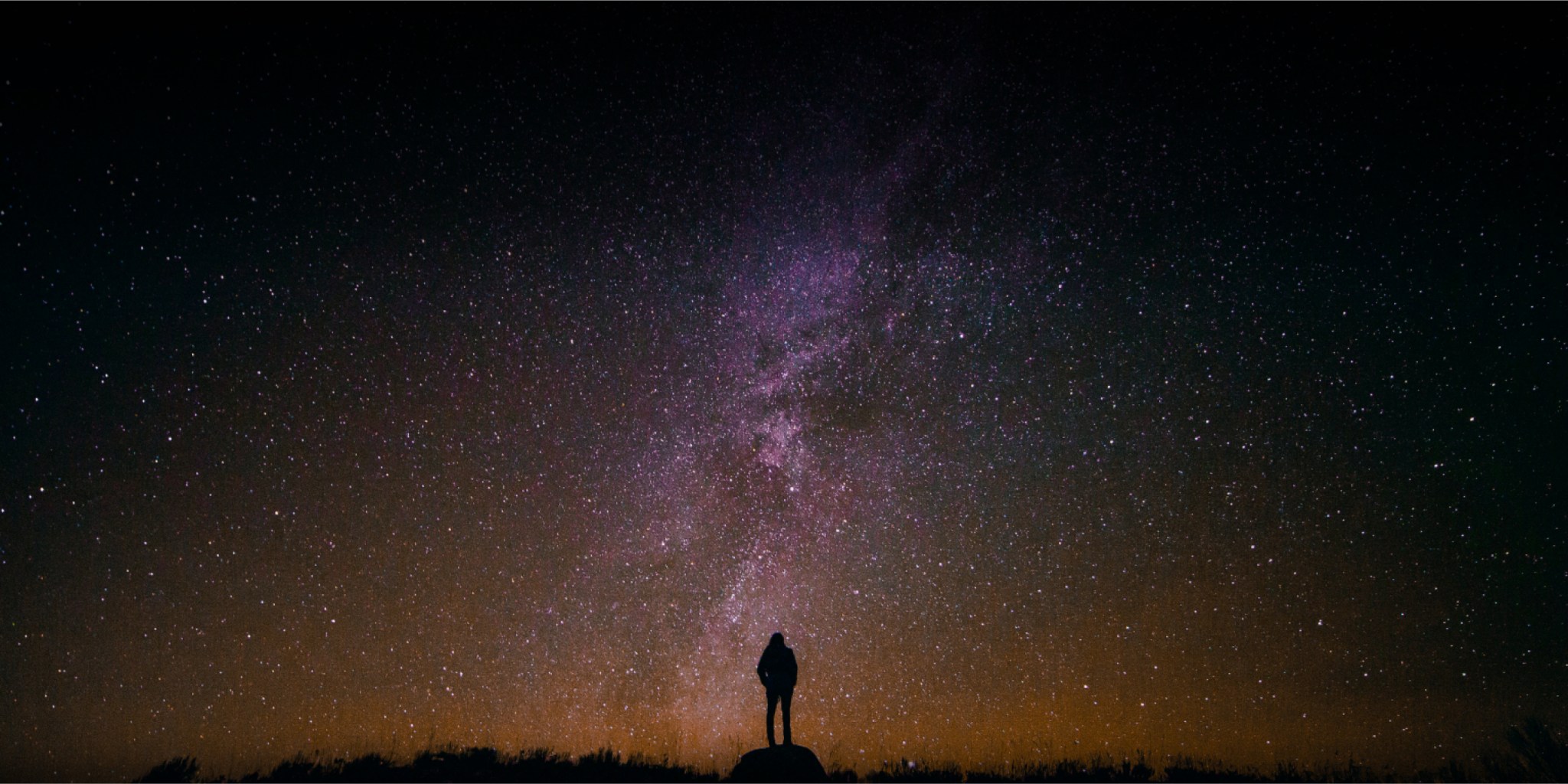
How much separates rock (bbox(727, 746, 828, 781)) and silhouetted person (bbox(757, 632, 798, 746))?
25 cm

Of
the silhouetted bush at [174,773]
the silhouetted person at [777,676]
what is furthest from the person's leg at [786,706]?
the silhouetted bush at [174,773]

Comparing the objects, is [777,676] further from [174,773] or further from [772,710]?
[174,773]

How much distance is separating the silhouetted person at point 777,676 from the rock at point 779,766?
25 centimetres

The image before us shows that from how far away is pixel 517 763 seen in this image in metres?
6.80

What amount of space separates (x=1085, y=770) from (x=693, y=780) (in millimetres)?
4179

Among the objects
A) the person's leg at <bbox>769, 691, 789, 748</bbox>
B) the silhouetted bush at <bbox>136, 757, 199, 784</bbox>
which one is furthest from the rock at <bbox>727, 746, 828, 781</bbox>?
the silhouetted bush at <bbox>136, 757, 199, 784</bbox>

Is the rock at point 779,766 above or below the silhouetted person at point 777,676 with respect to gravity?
below

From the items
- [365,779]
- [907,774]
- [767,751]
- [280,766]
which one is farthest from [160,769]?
[907,774]

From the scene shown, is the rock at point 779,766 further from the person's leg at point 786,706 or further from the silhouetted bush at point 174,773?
the silhouetted bush at point 174,773

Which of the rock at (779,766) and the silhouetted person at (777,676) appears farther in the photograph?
the silhouetted person at (777,676)

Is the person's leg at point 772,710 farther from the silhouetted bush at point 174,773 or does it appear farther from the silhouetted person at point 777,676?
the silhouetted bush at point 174,773

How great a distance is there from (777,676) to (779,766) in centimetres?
79

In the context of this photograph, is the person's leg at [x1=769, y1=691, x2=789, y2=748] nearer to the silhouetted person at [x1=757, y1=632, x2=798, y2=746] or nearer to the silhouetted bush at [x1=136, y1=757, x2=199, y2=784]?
the silhouetted person at [x1=757, y1=632, x2=798, y2=746]

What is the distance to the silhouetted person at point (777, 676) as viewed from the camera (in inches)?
272
